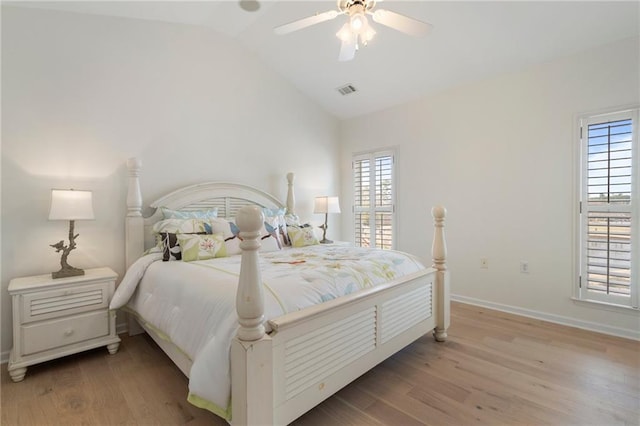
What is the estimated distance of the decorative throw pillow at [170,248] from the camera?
2.52 metres

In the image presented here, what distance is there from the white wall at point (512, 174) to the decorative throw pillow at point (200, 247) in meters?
2.50

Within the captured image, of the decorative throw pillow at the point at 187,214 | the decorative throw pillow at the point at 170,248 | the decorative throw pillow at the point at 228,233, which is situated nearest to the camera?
the decorative throw pillow at the point at 170,248

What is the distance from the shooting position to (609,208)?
273 cm

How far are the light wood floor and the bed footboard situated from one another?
20cm

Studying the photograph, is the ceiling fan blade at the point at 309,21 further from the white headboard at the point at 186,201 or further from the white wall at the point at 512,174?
the white wall at the point at 512,174

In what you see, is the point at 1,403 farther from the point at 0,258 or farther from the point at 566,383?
the point at 566,383

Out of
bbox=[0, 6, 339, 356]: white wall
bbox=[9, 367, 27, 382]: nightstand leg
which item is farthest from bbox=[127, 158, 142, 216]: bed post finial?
bbox=[9, 367, 27, 382]: nightstand leg

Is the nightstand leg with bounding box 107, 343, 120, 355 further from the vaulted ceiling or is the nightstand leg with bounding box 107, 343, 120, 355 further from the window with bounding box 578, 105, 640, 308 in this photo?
the window with bounding box 578, 105, 640, 308

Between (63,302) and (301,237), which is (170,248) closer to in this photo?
(63,302)

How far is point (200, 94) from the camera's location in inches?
134

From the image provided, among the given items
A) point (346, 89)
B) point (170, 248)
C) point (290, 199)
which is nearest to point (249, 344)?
point (170, 248)

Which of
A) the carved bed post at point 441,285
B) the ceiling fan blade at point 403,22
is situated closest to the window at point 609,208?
the carved bed post at point 441,285

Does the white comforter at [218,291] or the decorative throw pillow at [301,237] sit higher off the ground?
the decorative throw pillow at [301,237]

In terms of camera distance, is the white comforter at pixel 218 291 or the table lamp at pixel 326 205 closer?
the white comforter at pixel 218 291
